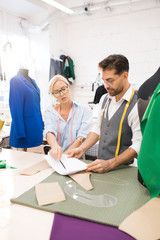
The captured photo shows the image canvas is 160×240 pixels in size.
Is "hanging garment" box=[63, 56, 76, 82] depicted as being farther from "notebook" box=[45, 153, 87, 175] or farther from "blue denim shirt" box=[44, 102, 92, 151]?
"notebook" box=[45, 153, 87, 175]

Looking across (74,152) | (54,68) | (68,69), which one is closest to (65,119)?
(74,152)

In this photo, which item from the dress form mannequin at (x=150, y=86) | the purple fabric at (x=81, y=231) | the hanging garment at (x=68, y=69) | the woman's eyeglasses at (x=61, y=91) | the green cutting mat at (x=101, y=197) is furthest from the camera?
the hanging garment at (x=68, y=69)

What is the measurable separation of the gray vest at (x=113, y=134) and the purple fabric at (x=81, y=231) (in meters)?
0.83

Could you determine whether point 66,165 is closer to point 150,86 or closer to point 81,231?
point 81,231

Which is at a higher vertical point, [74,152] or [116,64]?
[116,64]

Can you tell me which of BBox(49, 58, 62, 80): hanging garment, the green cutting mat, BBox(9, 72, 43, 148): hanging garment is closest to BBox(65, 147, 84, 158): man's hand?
the green cutting mat

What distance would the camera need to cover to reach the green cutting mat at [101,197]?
83 cm

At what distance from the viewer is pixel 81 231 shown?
0.75m

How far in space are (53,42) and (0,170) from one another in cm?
455

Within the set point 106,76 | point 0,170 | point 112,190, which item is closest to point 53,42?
point 106,76

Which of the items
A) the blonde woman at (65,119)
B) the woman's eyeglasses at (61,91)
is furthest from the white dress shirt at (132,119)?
the woman's eyeglasses at (61,91)

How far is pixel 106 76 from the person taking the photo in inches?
60.0

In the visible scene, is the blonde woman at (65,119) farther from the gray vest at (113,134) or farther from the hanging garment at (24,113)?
the hanging garment at (24,113)

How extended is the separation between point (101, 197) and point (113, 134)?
66cm
